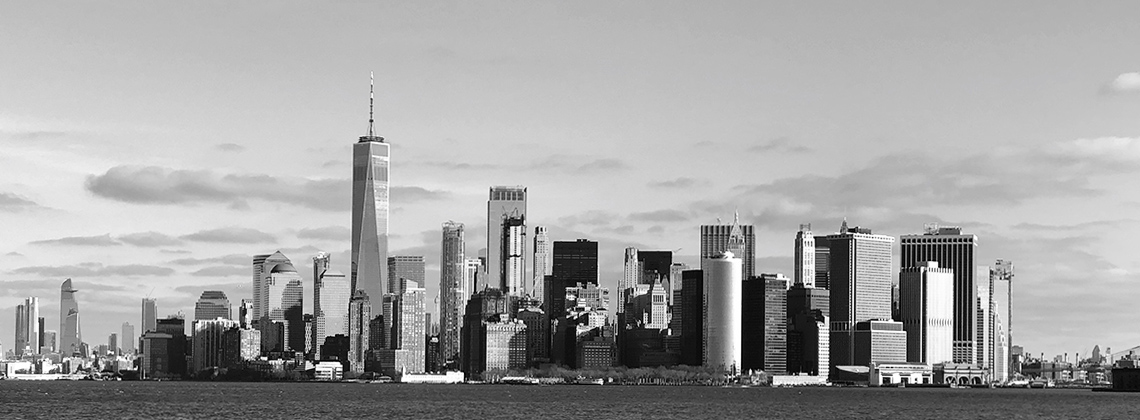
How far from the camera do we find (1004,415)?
188500 millimetres

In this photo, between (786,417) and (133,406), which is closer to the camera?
(786,417)

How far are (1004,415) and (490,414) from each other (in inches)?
2266

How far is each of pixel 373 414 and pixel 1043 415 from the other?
2935 inches

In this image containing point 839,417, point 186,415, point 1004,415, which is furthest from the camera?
point 1004,415

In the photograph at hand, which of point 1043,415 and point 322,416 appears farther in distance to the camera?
point 1043,415

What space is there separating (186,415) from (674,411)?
5389cm

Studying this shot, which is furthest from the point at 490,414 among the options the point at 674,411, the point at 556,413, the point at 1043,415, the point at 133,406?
the point at 1043,415

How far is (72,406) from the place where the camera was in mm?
196125

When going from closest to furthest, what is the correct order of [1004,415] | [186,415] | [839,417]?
[186,415] → [839,417] → [1004,415]

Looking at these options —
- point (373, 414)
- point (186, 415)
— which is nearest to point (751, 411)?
point (373, 414)

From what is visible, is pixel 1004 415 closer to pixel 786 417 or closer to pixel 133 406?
pixel 786 417

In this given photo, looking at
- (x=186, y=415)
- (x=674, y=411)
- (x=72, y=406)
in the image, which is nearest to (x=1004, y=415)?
(x=674, y=411)

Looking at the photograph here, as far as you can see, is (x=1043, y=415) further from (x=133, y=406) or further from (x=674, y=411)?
(x=133, y=406)

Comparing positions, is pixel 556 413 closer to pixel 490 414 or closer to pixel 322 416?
pixel 490 414
